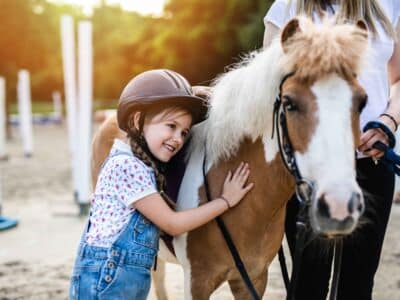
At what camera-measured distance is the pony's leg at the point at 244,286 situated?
235 cm

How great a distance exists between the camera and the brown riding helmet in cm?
218

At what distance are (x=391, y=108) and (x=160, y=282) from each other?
220 cm

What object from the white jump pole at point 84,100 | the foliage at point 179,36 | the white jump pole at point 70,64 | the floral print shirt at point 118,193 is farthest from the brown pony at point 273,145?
the foliage at point 179,36

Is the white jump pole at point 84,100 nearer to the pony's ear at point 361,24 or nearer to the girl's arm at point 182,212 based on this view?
the girl's arm at point 182,212

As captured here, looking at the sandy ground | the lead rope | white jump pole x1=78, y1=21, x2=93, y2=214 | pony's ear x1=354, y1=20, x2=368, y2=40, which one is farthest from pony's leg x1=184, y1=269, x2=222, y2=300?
white jump pole x1=78, y1=21, x2=93, y2=214

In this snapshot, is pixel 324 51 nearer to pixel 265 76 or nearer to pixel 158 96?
pixel 265 76

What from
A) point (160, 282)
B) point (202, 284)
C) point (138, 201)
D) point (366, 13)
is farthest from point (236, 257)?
point (160, 282)

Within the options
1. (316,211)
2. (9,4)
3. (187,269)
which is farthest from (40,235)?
(9,4)

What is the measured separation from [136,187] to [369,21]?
111 centimetres

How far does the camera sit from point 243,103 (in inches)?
80.4

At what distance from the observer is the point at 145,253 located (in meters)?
2.15

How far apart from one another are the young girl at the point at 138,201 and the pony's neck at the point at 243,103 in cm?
10

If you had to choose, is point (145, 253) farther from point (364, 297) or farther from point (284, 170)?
point (364, 297)

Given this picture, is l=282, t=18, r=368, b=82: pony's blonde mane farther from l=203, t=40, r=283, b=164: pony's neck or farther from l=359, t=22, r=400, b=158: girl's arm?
l=359, t=22, r=400, b=158: girl's arm
